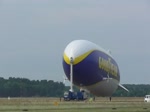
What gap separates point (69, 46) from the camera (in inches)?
4267

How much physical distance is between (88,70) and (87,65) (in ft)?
4.28

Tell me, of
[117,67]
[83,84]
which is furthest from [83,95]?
[117,67]

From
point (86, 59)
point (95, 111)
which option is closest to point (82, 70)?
point (86, 59)

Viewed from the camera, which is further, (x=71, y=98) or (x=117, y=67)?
(x=117, y=67)

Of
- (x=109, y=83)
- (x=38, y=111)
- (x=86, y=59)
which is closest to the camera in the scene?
(x=38, y=111)

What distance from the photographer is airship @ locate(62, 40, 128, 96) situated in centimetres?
10650

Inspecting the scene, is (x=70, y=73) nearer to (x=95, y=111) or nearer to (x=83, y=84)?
(x=83, y=84)

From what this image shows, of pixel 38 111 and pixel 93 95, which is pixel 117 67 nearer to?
pixel 93 95

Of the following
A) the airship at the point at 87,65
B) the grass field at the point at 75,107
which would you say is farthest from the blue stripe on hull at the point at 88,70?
the grass field at the point at 75,107

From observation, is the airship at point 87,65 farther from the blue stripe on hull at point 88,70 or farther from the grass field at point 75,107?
the grass field at point 75,107

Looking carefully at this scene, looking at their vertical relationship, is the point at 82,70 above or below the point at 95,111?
above

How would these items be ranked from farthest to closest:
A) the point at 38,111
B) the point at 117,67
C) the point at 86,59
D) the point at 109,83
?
the point at 117,67 < the point at 109,83 < the point at 86,59 < the point at 38,111

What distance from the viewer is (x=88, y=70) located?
108 meters

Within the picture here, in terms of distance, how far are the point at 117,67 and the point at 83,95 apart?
18701 millimetres
